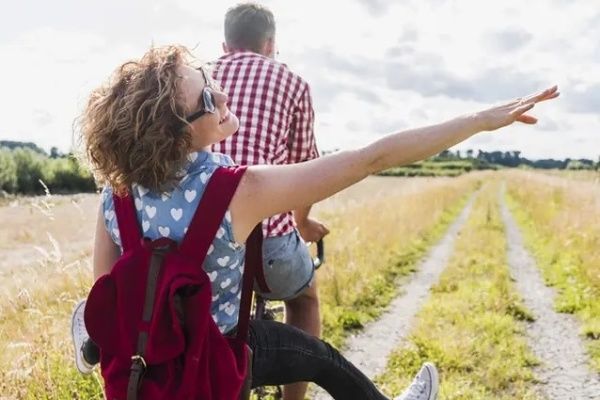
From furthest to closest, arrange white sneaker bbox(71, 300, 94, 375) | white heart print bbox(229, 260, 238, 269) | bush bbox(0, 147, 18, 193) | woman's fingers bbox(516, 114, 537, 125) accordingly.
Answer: bush bbox(0, 147, 18, 193) < white sneaker bbox(71, 300, 94, 375) < woman's fingers bbox(516, 114, 537, 125) < white heart print bbox(229, 260, 238, 269)

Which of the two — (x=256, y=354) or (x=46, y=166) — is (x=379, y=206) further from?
(x=46, y=166)

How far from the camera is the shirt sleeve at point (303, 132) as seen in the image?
3371 millimetres

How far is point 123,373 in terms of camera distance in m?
2.10

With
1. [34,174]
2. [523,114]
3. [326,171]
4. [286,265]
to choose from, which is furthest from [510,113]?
[34,174]

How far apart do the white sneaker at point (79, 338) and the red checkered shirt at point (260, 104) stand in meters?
1.02

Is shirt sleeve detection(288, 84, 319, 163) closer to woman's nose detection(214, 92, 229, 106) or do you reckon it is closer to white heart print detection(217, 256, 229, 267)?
Result: woman's nose detection(214, 92, 229, 106)

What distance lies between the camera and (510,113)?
2328 millimetres

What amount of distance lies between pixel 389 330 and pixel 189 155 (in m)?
A: 4.52

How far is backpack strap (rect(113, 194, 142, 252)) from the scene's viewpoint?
2.20m

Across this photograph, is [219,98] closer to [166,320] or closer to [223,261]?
[223,261]

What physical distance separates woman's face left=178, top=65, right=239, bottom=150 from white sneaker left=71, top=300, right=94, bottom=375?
882 millimetres

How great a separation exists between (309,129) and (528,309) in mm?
4561

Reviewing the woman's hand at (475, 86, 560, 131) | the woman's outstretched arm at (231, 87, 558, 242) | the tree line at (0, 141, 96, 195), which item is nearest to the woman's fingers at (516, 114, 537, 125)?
the woman's hand at (475, 86, 560, 131)

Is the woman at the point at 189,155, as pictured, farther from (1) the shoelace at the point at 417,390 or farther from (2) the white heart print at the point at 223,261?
(1) the shoelace at the point at 417,390
